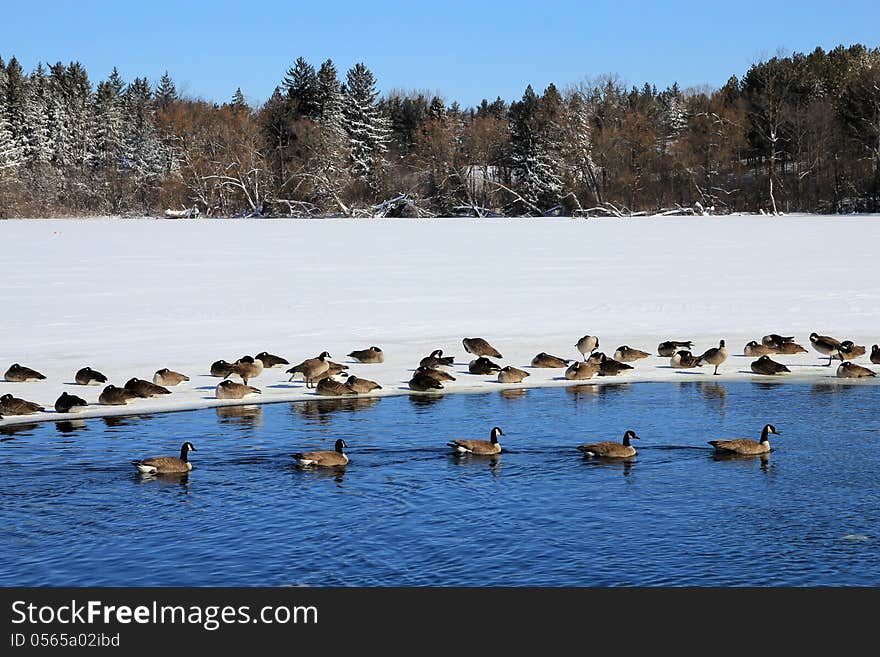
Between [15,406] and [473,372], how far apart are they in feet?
22.2

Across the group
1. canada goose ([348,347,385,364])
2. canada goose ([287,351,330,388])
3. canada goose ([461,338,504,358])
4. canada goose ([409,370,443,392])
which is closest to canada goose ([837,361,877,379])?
canada goose ([461,338,504,358])

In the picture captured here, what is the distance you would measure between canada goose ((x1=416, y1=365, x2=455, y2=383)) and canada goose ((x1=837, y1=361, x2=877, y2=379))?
5955 mm

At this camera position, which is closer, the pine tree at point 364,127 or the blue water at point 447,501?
the blue water at point 447,501

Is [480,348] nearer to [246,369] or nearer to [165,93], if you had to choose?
[246,369]

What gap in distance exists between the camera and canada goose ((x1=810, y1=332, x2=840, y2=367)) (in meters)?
18.3

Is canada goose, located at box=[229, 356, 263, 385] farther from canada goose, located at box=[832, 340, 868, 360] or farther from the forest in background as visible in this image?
the forest in background

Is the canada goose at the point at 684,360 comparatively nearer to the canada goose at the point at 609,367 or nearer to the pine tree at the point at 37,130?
the canada goose at the point at 609,367

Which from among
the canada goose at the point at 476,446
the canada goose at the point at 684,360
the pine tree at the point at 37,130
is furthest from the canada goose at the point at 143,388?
the pine tree at the point at 37,130

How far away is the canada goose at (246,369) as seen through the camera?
1634cm

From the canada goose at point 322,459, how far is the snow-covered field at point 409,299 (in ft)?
13.4

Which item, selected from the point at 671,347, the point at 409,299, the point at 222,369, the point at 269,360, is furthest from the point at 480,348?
the point at 409,299

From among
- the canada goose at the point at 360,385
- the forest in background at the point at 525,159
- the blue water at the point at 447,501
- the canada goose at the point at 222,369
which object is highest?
the forest in background at the point at 525,159

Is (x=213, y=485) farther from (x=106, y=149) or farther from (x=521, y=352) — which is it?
(x=106, y=149)

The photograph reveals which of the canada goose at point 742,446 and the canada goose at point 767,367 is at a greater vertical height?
the canada goose at point 767,367
